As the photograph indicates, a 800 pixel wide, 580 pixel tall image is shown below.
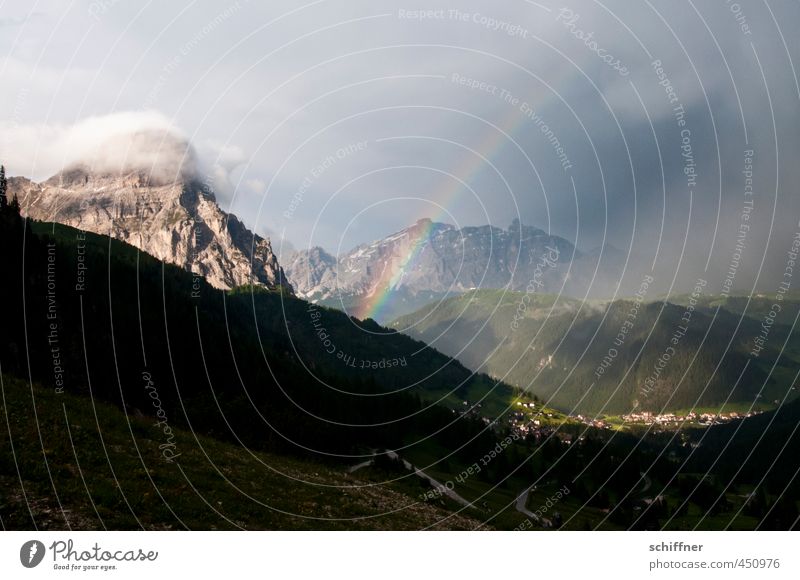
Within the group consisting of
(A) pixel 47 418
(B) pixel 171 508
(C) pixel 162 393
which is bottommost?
(C) pixel 162 393

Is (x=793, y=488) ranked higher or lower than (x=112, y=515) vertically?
lower

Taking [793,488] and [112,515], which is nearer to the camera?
[112,515]

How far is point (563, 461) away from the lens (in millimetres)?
154625

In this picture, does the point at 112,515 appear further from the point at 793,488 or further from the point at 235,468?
the point at 793,488
